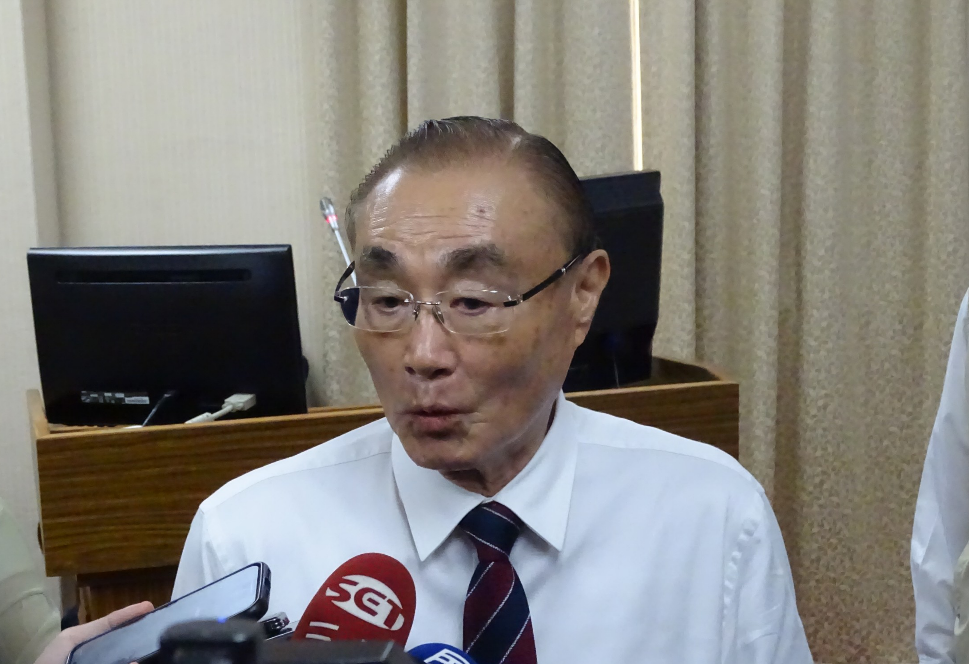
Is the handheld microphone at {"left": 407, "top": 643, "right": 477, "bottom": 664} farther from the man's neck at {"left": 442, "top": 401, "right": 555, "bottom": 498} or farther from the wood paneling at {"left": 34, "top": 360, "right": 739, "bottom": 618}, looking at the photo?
the wood paneling at {"left": 34, "top": 360, "right": 739, "bottom": 618}

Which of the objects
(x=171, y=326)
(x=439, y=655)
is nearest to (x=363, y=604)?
(x=439, y=655)

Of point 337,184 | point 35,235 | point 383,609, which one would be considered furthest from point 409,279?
point 35,235

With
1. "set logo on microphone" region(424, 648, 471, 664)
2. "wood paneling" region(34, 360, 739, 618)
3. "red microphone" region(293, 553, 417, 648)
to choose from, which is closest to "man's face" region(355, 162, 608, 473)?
"red microphone" region(293, 553, 417, 648)

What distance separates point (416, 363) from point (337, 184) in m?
1.30

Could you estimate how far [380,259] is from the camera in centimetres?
90

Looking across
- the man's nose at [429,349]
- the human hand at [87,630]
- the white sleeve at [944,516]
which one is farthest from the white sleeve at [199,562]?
the white sleeve at [944,516]

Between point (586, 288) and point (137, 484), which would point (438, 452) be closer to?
point (586, 288)

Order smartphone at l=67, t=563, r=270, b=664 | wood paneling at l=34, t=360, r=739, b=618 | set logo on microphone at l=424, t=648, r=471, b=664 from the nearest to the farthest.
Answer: smartphone at l=67, t=563, r=270, b=664 → set logo on microphone at l=424, t=648, r=471, b=664 → wood paneling at l=34, t=360, r=739, b=618

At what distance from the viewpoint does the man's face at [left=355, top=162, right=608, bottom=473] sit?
891mm

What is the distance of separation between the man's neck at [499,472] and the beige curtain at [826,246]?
3.96ft

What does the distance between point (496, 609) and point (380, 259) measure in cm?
37

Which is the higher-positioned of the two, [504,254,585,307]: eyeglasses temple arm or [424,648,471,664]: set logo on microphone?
[504,254,585,307]: eyeglasses temple arm

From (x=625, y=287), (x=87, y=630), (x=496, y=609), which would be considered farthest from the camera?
(x=625, y=287)

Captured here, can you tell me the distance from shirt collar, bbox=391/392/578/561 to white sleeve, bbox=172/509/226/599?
0.71 ft
